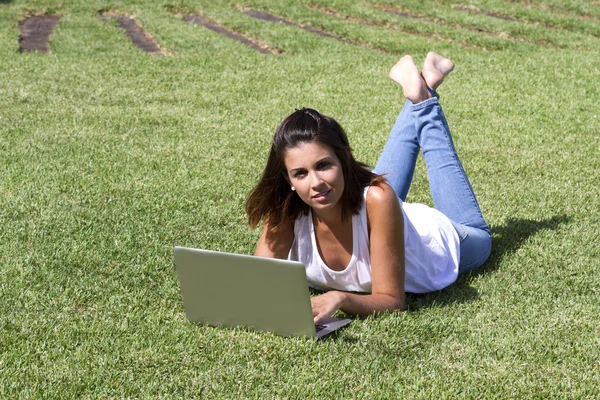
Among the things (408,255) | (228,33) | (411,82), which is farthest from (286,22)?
(408,255)

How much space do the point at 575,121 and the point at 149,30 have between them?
7.33 m

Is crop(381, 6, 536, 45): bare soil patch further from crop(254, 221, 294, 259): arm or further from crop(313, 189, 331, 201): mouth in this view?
crop(313, 189, 331, 201): mouth

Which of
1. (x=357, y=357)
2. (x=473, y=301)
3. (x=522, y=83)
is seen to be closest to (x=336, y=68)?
(x=522, y=83)

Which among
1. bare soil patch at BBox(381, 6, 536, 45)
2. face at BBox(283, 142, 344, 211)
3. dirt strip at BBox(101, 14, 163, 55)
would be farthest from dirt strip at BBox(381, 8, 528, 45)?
face at BBox(283, 142, 344, 211)

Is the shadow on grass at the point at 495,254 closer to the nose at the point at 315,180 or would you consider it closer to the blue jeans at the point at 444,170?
the blue jeans at the point at 444,170

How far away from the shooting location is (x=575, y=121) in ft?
24.2

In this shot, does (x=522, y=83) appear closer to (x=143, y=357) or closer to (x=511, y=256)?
(x=511, y=256)

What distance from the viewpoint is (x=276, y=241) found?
3.83 m

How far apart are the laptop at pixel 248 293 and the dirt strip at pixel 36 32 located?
8.36m

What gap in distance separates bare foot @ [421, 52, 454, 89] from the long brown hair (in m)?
1.22

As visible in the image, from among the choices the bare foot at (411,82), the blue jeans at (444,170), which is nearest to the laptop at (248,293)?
the blue jeans at (444,170)

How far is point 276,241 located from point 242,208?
1.51m

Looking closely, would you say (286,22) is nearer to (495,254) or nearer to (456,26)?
(456,26)

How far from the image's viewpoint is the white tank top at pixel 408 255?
3735 mm
